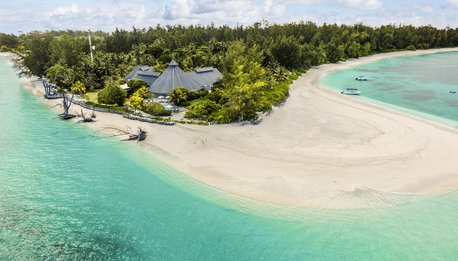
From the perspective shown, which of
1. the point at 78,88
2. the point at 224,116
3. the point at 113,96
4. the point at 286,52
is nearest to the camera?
the point at 224,116

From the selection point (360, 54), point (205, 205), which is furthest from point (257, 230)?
point (360, 54)

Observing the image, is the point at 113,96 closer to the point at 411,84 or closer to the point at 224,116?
the point at 224,116

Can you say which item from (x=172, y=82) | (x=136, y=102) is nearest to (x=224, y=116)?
(x=136, y=102)

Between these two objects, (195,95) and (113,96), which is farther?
(195,95)

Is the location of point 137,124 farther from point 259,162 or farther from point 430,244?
point 430,244

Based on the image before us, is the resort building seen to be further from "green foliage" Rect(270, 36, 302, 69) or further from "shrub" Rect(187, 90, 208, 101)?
"green foliage" Rect(270, 36, 302, 69)

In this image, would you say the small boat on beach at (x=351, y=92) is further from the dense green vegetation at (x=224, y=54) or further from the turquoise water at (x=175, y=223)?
the turquoise water at (x=175, y=223)

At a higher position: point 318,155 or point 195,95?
point 195,95
